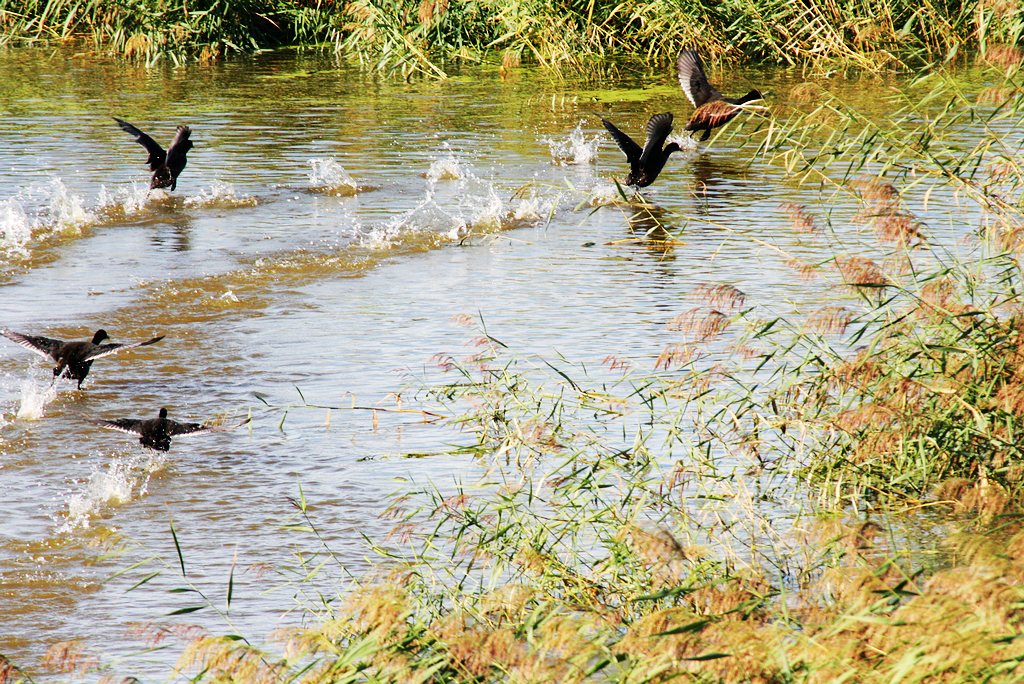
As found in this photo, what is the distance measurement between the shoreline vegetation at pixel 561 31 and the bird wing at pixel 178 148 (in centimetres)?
642

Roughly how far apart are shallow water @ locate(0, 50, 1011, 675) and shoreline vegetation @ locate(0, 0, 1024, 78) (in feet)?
2.64

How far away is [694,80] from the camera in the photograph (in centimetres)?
1066

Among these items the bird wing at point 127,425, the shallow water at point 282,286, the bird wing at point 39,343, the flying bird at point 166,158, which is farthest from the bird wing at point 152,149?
the bird wing at point 127,425

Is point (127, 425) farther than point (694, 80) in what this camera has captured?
No

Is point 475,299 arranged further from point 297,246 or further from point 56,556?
point 56,556

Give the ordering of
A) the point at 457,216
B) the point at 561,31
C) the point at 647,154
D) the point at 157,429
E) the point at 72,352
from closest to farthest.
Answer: the point at 157,429, the point at 72,352, the point at 647,154, the point at 457,216, the point at 561,31

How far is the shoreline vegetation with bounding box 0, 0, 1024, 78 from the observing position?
16.3 metres

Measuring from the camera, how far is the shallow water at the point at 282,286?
4926mm

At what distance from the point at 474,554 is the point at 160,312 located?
4.29m

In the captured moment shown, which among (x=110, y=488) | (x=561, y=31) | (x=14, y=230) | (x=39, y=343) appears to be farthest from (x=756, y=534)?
(x=561, y=31)

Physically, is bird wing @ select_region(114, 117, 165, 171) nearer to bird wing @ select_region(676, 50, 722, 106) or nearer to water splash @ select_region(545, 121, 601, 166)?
water splash @ select_region(545, 121, 601, 166)

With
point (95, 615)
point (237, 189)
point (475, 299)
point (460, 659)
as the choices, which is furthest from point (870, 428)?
point (237, 189)

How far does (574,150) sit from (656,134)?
285cm

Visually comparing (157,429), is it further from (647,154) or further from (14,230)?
(647,154)
